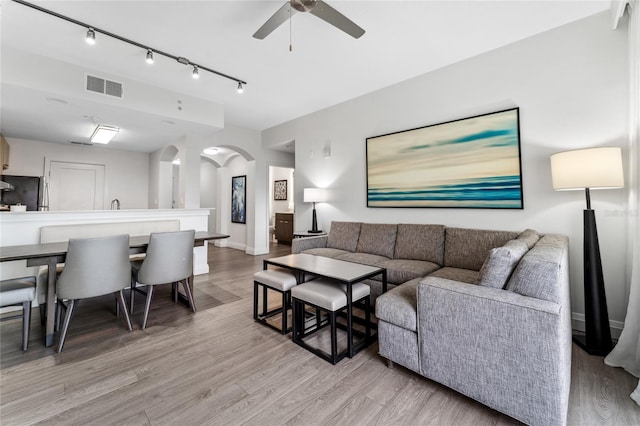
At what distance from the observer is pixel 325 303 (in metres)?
2.00

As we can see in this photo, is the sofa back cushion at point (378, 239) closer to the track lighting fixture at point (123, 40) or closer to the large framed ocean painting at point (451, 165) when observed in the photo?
the large framed ocean painting at point (451, 165)

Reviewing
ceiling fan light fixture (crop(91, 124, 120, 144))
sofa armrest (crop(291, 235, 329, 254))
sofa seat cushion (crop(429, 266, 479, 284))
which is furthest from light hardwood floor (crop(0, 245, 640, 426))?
ceiling fan light fixture (crop(91, 124, 120, 144))

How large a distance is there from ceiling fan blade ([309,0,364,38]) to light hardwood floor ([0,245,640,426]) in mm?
2572

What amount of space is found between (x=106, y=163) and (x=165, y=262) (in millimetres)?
4823

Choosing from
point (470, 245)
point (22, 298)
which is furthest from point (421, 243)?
point (22, 298)

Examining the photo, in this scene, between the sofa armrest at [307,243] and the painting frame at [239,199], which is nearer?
the sofa armrest at [307,243]

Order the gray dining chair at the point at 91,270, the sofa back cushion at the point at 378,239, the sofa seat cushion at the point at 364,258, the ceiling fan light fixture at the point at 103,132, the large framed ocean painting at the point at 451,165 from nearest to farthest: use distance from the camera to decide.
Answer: the gray dining chair at the point at 91,270, the large framed ocean painting at the point at 451,165, the sofa seat cushion at the point at 364,258, the sofa back cushion at the point at 378,239, the ceiling fan light fixture at the point at 103,132

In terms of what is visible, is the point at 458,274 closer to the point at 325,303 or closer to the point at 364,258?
the point at 364,258

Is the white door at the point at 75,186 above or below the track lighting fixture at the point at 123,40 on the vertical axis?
below

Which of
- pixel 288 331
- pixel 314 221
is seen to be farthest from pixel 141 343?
pixel 314 221

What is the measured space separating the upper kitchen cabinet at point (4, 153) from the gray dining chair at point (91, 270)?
12.8 feet

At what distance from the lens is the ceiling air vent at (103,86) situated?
121 inches

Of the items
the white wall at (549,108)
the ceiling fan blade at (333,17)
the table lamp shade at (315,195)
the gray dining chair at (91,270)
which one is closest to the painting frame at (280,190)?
the table lamp shade at (315,195)

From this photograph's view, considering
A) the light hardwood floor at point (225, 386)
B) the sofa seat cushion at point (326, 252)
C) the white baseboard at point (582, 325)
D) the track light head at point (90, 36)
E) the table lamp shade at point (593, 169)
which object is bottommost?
the light hardwood floor at point (225, 386)
